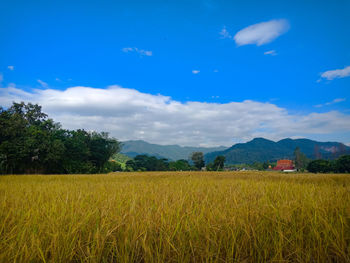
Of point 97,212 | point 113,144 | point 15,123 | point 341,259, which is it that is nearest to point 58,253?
point 97,212

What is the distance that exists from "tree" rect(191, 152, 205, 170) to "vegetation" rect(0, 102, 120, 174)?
5401 cm

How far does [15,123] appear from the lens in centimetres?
2377

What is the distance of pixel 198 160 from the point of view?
87.9 m

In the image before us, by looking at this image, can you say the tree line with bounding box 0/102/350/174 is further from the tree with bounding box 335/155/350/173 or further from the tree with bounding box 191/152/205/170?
the tree with bounding box 191/152/205/170

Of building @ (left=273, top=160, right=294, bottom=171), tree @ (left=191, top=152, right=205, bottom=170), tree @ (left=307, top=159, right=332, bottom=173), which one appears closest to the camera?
tree @ (left=307, top=159, right=332, bottom=173)

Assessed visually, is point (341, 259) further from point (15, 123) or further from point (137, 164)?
point (137, 164)

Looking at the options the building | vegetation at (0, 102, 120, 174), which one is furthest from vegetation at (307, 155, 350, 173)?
vegetation at (0, 102, 120, 174)

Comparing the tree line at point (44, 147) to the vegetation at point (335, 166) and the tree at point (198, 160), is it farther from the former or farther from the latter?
the tree at point (198, 160)

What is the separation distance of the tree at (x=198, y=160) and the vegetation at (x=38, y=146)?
177 ft

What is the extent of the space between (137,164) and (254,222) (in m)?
74.6

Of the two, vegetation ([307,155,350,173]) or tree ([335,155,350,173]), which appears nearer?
tree ([335,155,350,173])

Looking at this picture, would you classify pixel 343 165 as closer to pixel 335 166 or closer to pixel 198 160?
pixel 335 166

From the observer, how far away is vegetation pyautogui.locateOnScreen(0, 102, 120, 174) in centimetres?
2295

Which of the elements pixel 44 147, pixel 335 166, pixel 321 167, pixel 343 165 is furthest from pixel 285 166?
pixel 44 147
